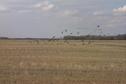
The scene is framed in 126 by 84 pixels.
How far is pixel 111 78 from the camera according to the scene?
71.0 ft

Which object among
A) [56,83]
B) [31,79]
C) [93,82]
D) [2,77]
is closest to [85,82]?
[93,82]

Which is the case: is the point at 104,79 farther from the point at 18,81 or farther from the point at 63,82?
the point at 18,81

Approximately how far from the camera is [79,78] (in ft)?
70.3

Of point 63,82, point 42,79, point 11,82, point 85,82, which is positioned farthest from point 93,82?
point 11,82

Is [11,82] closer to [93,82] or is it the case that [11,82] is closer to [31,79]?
[31,79]

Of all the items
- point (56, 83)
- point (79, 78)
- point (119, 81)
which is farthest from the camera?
point (79, 78)

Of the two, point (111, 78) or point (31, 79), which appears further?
point (111, 78)

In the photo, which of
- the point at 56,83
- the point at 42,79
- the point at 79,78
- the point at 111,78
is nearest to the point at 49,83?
the point at 56,83

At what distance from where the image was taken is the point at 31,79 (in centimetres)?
2031

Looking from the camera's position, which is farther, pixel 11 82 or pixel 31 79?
pixel 31 79

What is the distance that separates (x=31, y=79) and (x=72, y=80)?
2.38m

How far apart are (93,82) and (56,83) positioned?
221cm

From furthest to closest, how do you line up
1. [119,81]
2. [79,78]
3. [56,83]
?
[79,78], [119,81], [56,83]

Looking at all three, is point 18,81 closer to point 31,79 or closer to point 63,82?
point 31,79
